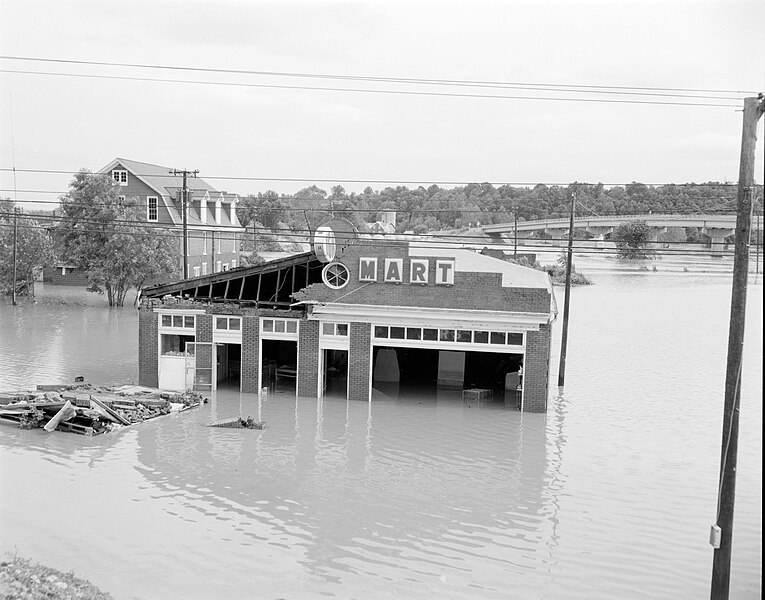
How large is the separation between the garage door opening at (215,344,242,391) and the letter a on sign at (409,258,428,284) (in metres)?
7.69

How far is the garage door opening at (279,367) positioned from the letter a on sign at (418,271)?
610 centimetres

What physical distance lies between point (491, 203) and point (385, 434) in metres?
74.6

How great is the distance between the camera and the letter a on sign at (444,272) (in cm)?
2678

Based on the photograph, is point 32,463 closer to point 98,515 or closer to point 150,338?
point 98,515

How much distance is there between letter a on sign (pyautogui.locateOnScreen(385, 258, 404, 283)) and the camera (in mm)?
27109

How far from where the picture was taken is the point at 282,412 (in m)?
25.8

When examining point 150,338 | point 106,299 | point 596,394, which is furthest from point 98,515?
point 106,299

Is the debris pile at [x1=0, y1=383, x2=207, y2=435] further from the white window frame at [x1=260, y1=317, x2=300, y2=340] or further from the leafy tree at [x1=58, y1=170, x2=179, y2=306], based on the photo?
the leafy tree at [x1=58, y1=170, x2=179, y2=306]

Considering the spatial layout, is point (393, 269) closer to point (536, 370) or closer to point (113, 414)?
point (536, 370)

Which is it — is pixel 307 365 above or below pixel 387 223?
below

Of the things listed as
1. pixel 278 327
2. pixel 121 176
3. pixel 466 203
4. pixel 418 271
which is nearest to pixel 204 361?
pixel 278 327

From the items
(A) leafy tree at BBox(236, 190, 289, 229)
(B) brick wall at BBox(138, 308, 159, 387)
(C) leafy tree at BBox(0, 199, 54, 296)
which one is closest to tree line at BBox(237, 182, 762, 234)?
(A) leafy tree at BBox(236, 190, 289, 229)

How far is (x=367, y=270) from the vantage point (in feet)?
89.7

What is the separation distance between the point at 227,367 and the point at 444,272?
1018 centimetres
